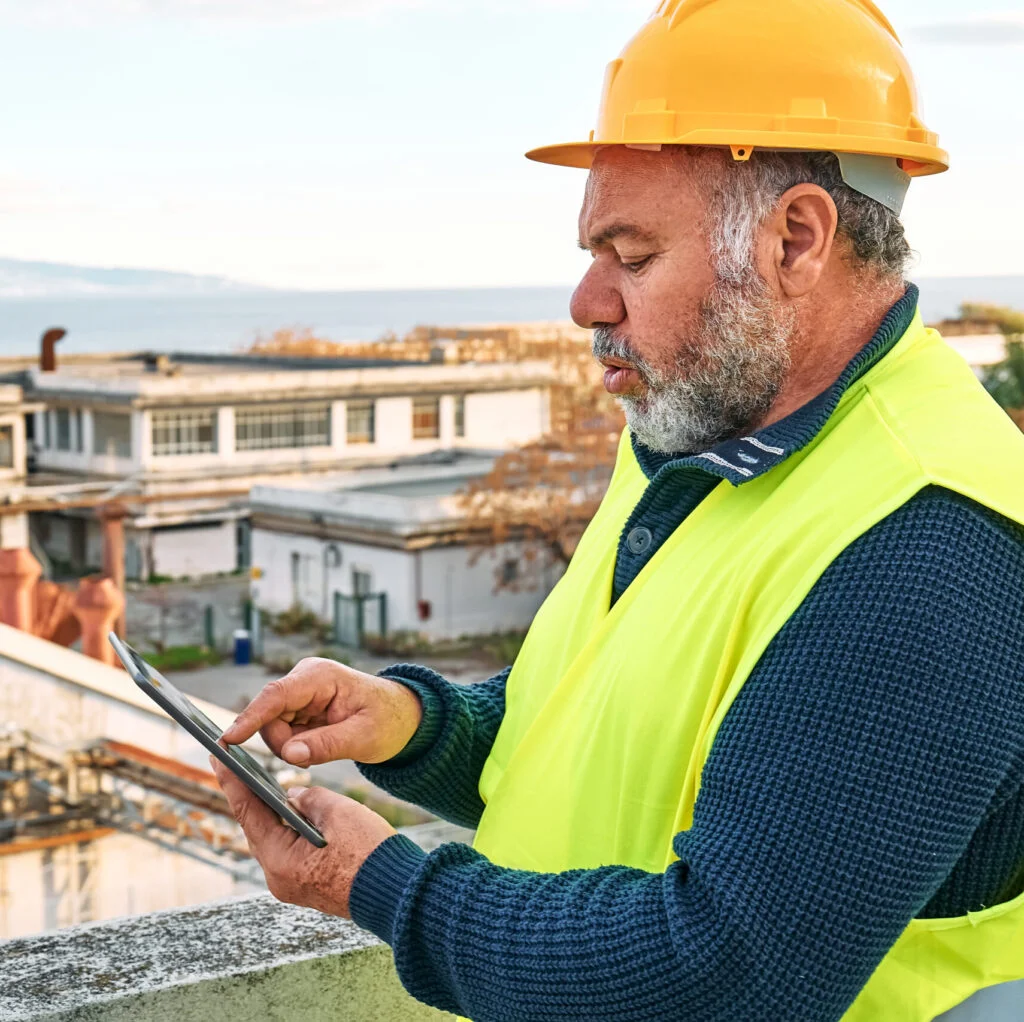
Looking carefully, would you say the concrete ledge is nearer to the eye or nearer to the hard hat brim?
the eye

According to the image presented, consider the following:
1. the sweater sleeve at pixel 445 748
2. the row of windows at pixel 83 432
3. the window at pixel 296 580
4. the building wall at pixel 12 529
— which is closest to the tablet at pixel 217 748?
the sweater sleeve at pixel 445 748

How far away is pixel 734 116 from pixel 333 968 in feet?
4.05

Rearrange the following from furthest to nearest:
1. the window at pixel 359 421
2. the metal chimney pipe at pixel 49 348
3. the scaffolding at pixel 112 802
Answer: the metal chimney pipe at pixel 49 348 < the window at pixel 359 421 < the scaffolding at pixel 112 802

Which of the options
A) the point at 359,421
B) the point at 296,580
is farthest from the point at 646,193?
the point at 359,421

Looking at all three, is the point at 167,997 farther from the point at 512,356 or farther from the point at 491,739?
the point at 512,356

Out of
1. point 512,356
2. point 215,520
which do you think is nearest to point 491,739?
point 215,520

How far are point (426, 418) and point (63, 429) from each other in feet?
25.9

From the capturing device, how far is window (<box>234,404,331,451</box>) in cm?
3294

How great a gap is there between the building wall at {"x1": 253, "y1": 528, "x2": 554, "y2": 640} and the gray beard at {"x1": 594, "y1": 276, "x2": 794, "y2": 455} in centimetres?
2599

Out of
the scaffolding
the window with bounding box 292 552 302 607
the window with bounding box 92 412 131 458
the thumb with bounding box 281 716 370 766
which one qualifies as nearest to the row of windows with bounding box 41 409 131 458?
the window with bounding box 92 412 131 458

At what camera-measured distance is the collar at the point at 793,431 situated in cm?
154

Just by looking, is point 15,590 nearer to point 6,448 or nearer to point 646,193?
point 6,448

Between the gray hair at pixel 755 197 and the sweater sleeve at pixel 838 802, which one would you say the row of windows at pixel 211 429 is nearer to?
the gray hair at pixel 755 197

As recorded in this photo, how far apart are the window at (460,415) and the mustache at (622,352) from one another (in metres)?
34.6
